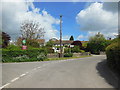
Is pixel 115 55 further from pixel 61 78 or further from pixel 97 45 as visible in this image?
pixel 97 45

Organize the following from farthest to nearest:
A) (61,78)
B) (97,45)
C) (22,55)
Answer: (97,45)
(22,55)
(61,78)

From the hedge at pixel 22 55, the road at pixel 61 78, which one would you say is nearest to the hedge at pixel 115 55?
the road at pixel 61 78

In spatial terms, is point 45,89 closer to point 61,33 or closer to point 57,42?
point 61,33

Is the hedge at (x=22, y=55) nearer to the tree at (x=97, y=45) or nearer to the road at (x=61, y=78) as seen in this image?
the road at (x=61, y=78)

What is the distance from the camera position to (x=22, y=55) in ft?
79.3

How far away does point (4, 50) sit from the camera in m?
23.7

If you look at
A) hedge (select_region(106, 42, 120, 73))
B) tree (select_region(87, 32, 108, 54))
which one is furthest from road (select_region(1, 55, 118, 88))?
tree (select_region(87, 32, 108, 54))

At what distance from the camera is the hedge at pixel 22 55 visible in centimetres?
2351

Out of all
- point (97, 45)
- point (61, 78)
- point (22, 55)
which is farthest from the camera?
point (97, 45)

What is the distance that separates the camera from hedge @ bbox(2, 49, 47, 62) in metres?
23.5

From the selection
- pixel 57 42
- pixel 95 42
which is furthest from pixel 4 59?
pixel 57 42

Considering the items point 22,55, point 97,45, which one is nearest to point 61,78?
point 22,55

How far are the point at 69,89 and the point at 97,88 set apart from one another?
1.27 meters

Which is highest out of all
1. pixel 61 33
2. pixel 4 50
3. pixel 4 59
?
pixel 61 33
